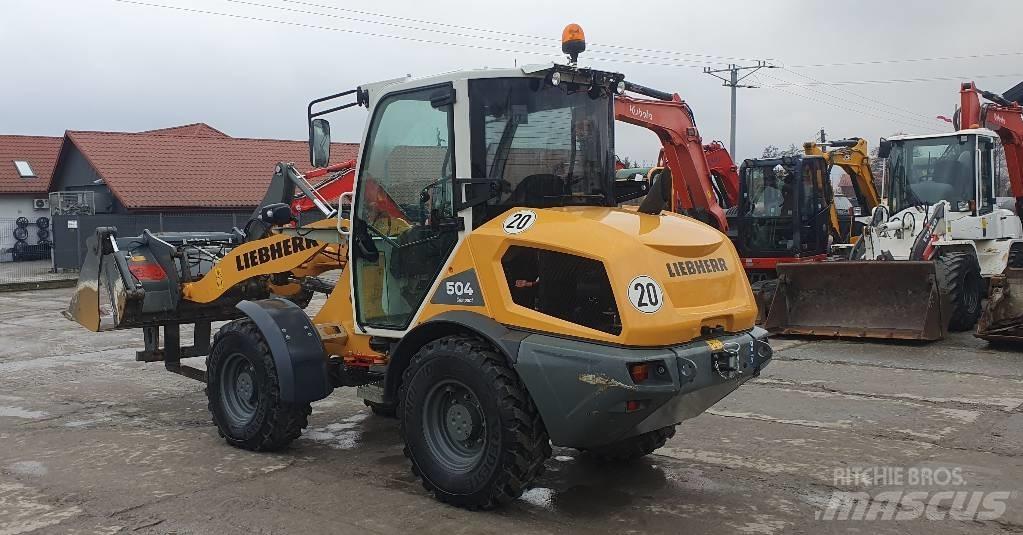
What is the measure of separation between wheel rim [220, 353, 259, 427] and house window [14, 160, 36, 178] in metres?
32.0

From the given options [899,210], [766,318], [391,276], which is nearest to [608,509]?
[391,276]

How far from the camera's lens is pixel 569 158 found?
5.64m

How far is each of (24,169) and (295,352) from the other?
33.3 metres

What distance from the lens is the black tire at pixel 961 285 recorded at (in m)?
11.5

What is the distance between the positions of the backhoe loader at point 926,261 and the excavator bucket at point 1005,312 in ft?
0.04

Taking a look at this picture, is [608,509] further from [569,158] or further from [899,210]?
[899,210]

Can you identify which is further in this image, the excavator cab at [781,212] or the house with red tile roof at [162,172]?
the house with red tile roof at [162,172]

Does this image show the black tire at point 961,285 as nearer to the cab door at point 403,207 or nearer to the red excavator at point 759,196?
the red excavator at point 759,196

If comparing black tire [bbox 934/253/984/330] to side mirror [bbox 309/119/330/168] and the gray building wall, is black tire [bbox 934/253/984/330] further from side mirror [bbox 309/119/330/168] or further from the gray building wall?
the gray building wall

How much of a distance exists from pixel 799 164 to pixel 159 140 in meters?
24.0

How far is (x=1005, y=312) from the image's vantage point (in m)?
10.4

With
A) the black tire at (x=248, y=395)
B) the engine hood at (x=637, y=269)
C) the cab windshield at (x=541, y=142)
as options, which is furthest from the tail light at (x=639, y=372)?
the black tire at (x=248, y=395)

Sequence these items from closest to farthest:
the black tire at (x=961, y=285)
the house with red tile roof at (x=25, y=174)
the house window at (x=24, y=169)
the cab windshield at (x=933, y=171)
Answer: the black tire at (x=961, y=285) < the cab windshield at (x=933, y=171) < the house with red tile roof at (x=25, y=174) < the house window at (x=24, y=169)

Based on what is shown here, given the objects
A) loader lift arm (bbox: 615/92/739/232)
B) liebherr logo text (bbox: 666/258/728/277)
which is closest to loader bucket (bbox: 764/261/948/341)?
loader lift arm (bbox: 615/92/739/232)
